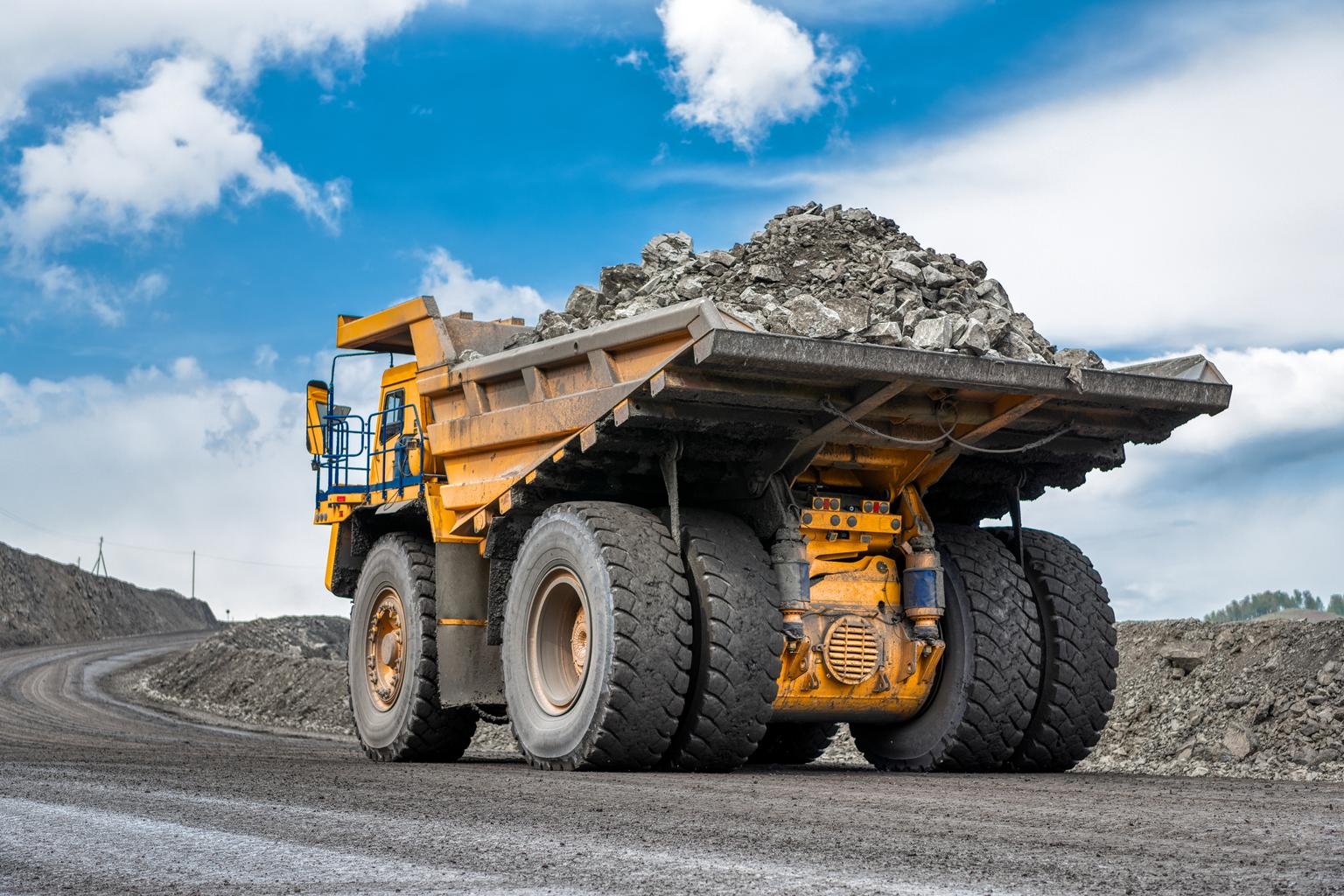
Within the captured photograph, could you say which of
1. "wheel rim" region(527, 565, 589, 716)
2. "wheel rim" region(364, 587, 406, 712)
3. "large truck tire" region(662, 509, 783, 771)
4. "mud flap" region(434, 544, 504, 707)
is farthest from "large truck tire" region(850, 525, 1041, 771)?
"wheel rim" region(364, 587, 406, 712)

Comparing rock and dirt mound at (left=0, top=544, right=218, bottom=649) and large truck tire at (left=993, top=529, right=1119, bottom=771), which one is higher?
rock and dirt mound at (left=0, top=544, right=218, bottom=649)

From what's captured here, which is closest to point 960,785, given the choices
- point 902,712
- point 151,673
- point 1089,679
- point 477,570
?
point 902,712

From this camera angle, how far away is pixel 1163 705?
12953 millimetres

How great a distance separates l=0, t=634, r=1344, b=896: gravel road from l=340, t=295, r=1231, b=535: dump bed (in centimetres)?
195

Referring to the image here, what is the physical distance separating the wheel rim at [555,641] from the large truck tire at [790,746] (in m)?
3.08

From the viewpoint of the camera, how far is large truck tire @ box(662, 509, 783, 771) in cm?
864

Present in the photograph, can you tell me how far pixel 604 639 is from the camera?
8680 mm

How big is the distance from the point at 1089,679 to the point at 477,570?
14.3 ft

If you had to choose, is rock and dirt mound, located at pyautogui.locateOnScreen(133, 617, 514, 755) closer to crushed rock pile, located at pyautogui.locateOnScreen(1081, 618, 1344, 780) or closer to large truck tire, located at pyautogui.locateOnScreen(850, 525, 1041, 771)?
crushed rock pile, located at pyautogui.locateOnScreen(1081, 618, 1344, 780)

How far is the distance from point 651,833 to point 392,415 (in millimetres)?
7235

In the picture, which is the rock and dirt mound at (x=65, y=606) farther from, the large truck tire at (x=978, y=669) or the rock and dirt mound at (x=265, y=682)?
the large truck tire at (x=978, y=669)

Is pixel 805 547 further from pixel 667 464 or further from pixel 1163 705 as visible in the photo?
Answer: pixel 1163 705

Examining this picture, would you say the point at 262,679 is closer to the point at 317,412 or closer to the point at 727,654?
the point at 317,412

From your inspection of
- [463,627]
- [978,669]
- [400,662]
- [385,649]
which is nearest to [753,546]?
[978,669]
